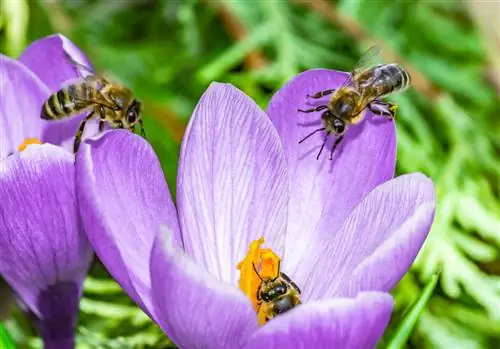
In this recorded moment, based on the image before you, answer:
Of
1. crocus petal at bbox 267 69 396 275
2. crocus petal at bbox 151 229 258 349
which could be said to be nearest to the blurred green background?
crocus petal at bbox 267 69 396 275

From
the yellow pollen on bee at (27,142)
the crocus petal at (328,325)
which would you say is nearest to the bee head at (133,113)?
the yellow pollen on bee at (27,142)

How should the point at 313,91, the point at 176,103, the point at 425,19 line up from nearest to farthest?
the point at 313,91 < the point at 176,103 < the point at 425,19

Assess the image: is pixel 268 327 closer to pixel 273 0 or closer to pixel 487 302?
pixel 487 302

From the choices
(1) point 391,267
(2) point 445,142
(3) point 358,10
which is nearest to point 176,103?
(3) point 358,10

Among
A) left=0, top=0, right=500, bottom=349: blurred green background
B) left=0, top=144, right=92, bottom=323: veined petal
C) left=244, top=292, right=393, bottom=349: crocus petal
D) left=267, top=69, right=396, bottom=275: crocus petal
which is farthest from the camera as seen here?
left=0, top=0, right=500, bottom=349: blurred green background

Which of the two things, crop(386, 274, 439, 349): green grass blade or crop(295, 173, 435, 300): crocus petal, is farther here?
crop(386, 274, 439, 349): green grass blade

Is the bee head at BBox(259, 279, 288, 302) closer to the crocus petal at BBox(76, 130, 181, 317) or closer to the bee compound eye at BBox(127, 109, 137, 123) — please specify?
the crocus petal at BBox(76, 130, 181, 317)

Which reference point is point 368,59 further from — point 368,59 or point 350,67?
point 350,67
